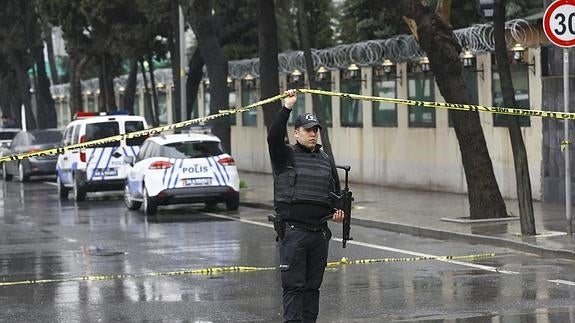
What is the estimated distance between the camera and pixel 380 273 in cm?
1370

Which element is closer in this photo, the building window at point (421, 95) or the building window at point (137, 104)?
the building window at point (421, 95)

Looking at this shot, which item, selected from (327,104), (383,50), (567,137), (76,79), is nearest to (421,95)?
(383,50)

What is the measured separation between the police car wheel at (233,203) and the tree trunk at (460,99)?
559 cm

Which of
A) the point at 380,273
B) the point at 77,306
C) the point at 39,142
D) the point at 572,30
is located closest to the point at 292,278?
the point at 77,306

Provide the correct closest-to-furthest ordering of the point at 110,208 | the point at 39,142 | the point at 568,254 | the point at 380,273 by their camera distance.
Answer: the point at 380,273, the point at 568,254, the point at 110,208, the point at 39,142

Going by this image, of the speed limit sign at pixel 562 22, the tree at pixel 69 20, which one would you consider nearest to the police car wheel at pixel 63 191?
the tree at pixel 69 20

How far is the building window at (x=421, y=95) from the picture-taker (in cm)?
2658

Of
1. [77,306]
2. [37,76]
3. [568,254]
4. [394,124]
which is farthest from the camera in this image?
[37,76]

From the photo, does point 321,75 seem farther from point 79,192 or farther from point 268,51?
point 79,192

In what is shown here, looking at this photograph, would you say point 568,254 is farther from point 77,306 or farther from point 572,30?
point 77,306

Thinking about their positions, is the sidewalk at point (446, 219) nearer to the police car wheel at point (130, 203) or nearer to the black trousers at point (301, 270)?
the police car wheel at point (130, 203)

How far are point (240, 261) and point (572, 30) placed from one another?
5214 millimetres

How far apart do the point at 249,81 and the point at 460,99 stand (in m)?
19.3

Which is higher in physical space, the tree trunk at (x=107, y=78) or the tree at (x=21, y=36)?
the tree at (x=21, y=36)
